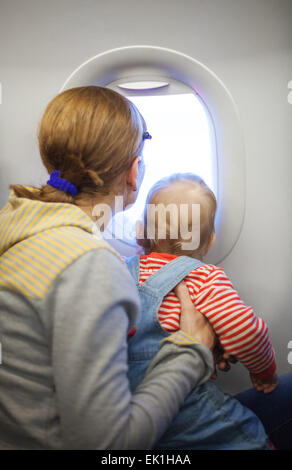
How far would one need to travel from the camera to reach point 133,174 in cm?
87

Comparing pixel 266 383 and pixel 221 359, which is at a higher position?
pixel 221 359

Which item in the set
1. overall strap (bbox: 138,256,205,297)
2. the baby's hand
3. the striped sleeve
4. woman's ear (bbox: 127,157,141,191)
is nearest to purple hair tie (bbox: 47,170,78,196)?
woman's ear (bbox: 127,157,141,191)

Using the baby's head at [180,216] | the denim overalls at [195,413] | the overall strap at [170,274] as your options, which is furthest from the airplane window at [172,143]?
the denim overalls at [195,413]

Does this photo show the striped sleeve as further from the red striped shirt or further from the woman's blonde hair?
the woman's blonde hair

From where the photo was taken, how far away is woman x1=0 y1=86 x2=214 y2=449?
1.79ft

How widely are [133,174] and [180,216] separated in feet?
0.84

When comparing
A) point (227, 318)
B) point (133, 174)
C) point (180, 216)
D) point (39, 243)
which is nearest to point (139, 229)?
point (180, 216)

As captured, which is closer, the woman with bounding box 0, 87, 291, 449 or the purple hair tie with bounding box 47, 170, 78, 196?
the woman with bounding box 0, 87, 291, 449

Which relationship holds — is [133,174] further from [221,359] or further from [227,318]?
[221,359]

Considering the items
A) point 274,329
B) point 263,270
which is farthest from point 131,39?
point 274,329

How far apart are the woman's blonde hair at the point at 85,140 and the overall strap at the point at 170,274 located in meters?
0.29

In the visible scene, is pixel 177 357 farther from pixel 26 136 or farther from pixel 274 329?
pixel 26 136

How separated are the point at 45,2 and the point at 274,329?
4.68 ft

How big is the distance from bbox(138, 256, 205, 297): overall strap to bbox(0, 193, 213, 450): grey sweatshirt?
286 mm
